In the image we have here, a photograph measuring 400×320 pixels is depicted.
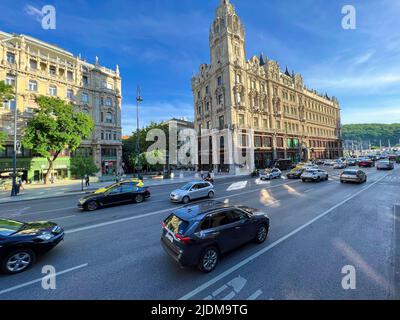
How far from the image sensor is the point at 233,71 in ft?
134

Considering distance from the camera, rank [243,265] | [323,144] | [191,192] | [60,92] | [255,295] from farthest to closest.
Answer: [323,144] → [60,92] → [191,192] → [243,265] → [255,295]

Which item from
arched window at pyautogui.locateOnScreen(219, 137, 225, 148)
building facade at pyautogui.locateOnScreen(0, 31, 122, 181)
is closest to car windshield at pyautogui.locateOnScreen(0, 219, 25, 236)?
building facade at pyautogui.locateOnScreen(0, 31, 122, 181)

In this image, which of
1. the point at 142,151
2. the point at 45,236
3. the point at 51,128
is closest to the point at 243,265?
the point at 45,236

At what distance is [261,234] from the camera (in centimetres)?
632

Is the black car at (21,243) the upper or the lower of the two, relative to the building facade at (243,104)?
lower

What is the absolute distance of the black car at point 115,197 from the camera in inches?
464

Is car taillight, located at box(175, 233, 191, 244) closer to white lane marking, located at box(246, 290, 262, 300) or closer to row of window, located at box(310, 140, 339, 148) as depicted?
white lane marking, located at box(246, 290, 262, 300)

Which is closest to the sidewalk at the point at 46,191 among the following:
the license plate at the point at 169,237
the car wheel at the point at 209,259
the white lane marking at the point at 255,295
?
the license plate at the point at 169,237

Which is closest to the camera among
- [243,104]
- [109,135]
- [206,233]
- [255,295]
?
[255,295]

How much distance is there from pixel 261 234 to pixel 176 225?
121 inches

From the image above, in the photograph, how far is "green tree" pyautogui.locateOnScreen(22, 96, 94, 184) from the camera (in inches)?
A: 1003

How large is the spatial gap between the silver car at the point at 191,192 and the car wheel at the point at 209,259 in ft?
27.1

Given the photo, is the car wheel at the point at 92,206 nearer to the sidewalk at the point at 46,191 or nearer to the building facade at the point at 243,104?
the sidewalk at the point at 46,191

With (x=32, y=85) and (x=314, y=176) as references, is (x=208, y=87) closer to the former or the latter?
(x=32, y=85)
